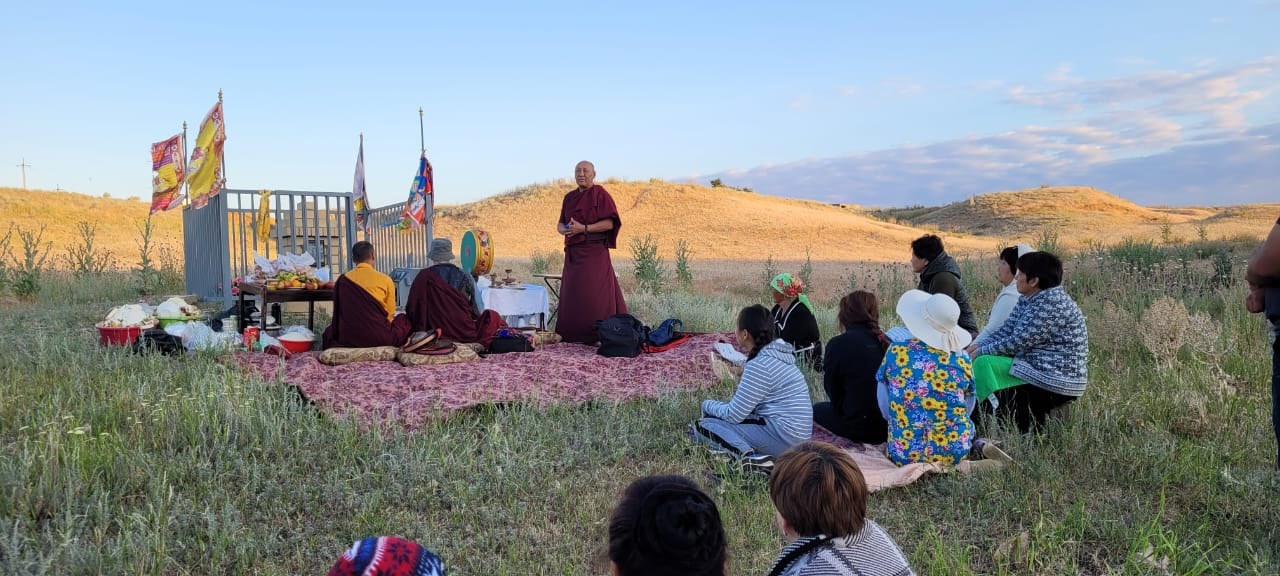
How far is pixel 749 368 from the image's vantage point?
4527 mm

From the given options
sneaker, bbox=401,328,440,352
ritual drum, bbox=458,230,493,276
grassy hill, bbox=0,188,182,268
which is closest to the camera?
sneaker, bbox=401,328,440,352

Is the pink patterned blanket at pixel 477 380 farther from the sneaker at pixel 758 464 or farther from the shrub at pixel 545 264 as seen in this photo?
the shrub at pixel 545 264

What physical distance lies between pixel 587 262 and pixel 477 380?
2708 mm

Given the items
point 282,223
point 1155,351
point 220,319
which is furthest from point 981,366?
point 282,223

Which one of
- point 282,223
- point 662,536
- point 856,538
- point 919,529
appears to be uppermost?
point 282,223

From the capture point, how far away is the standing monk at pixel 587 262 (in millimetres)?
8477

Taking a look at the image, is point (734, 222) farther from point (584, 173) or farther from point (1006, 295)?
point (1006, 295)

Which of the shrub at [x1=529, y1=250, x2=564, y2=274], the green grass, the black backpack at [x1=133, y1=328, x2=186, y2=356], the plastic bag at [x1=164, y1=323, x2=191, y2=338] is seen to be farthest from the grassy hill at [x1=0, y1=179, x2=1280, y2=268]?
the green grass

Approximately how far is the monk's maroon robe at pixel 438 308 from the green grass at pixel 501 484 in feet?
6.55

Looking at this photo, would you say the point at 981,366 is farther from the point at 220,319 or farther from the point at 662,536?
the point at 220,319

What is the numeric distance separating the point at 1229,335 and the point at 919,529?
465 centimetres

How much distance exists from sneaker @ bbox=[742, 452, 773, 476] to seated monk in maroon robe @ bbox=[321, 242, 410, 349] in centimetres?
397

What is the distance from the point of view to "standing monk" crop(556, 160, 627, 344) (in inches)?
334

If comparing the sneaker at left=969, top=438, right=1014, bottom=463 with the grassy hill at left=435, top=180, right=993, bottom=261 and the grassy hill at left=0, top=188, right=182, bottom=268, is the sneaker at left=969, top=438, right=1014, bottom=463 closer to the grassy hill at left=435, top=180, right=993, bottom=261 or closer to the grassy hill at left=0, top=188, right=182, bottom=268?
the grassy hill at left=435, top=180, right=993, bottom=261
